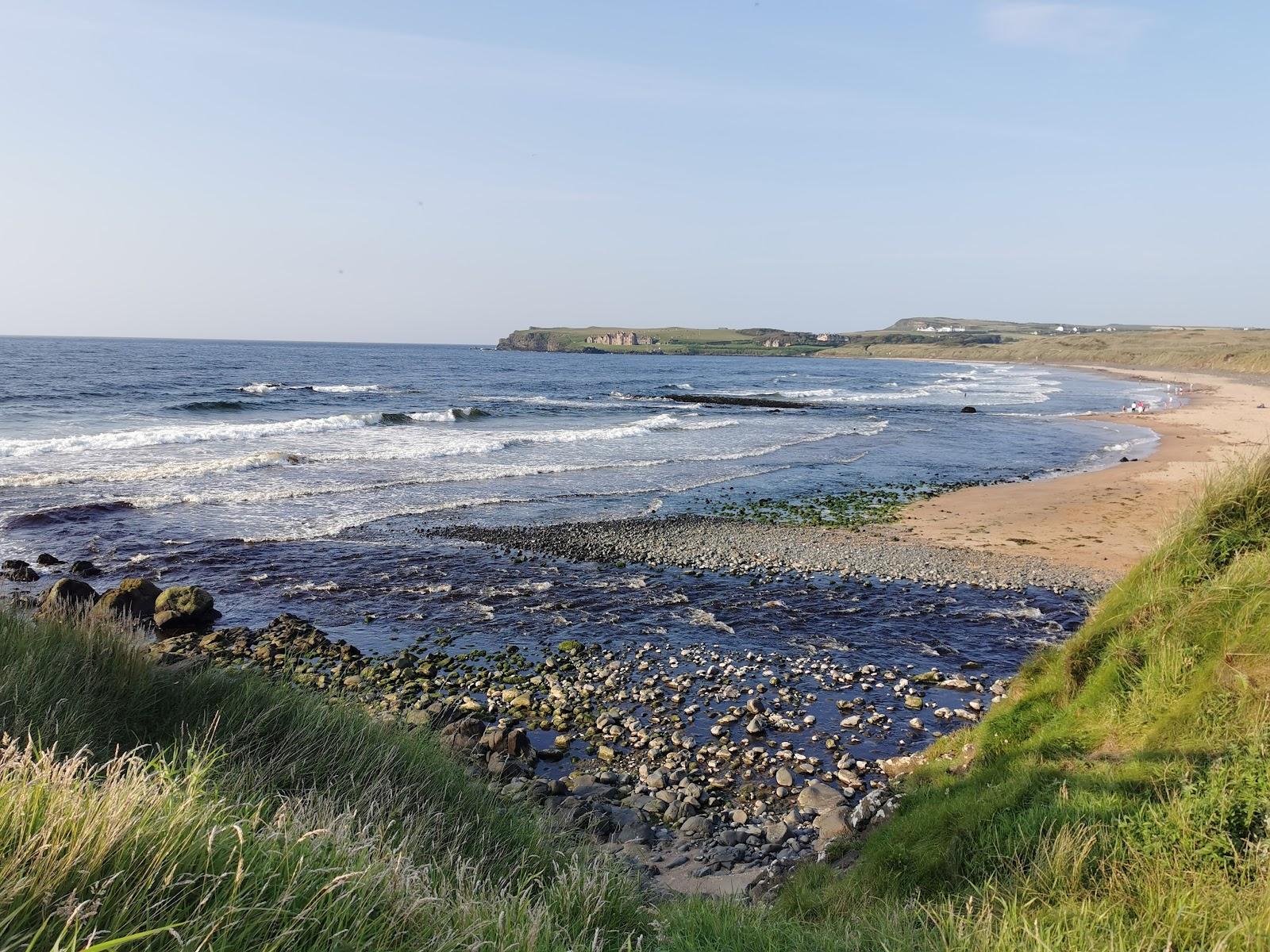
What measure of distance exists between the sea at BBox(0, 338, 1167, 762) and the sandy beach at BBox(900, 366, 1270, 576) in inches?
93.6

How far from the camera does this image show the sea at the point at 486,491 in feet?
44.4

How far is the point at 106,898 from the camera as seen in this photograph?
2.52m

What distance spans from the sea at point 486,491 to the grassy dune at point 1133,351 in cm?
5267

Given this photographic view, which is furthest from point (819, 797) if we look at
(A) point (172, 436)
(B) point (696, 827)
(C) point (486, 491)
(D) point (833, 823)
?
(A) point (172, 436)

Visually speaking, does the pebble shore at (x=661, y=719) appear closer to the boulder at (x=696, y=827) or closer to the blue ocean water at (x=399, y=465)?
the boulder at (x=696, y=827)

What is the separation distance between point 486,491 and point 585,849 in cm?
2053

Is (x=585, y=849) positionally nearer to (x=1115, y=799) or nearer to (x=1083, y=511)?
(x=1115, y=799)

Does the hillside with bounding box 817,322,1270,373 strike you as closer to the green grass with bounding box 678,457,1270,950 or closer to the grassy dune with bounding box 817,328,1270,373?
the grassy dune with bounding box 817,328,1270,373

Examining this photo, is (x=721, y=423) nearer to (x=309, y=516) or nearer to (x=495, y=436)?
(x=495, y=436)

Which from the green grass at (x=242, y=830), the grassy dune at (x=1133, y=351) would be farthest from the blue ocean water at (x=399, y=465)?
the grassy dune at (x=1133, y=351)

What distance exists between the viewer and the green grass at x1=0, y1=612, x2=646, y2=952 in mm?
2539

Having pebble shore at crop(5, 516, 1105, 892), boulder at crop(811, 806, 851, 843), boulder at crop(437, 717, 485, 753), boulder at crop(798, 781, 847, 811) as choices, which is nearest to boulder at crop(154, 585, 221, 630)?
pebble shore at crop(5, 516, 1105, 892)

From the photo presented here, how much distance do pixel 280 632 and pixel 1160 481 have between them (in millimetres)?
27383

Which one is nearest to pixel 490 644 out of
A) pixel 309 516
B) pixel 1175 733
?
pixel 1175 733
